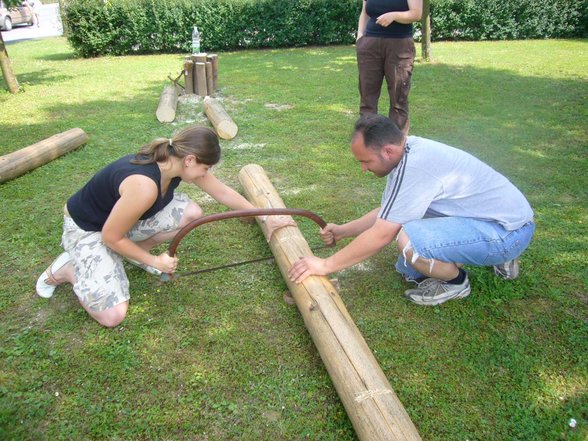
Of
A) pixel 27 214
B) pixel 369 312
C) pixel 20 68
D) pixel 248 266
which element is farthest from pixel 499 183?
pixel 20 68

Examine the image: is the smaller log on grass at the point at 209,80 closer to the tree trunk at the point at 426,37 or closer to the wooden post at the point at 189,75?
the wooden post at the point at 189,75

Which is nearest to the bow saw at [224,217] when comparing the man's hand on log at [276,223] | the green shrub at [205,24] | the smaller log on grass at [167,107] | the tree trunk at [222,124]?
the man's hand on log at [276,223]

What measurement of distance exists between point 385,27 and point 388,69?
45cm

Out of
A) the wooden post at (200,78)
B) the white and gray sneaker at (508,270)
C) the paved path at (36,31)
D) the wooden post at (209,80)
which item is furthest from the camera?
the paved path at (36,31)

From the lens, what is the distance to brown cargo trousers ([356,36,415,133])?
4992 millimetres

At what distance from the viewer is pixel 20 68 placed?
12.1 metres

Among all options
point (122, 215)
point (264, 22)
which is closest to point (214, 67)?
point (122, 215)

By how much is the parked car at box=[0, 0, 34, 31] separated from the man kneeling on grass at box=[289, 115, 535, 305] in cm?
2627

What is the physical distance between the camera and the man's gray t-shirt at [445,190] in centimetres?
258

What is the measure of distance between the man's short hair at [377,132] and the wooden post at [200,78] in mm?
6429

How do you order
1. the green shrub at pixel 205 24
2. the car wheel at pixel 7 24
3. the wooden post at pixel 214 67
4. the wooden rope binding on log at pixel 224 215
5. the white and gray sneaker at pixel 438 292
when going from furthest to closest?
1. the car wheel at pixel 7 24
2. the green shrub at pixel 205 24
3. the wooden post at pixel 214 67
4. the white and gray sneaker at pixel 438 292
5. the wooden rope binding on log at pixel 224 215

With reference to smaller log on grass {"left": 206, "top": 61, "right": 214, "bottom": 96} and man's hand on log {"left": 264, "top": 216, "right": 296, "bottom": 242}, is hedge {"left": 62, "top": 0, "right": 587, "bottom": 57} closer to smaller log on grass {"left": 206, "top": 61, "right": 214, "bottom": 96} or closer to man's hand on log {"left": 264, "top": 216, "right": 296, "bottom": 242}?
smaller log on grass {"left": 206, "top": 61, "right": 214, "bottom": 96}

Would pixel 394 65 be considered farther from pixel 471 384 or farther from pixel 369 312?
pixel 471 384

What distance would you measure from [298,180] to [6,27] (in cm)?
2526
